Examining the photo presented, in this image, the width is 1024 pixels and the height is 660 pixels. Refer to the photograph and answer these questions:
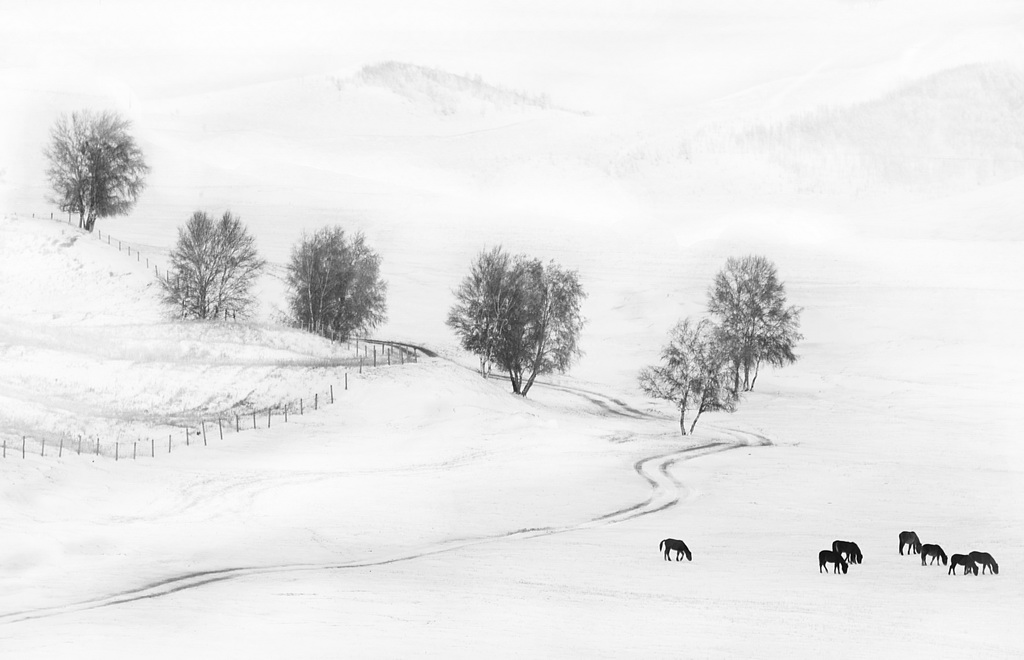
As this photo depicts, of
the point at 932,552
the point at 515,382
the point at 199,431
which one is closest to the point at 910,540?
the point at 932,552

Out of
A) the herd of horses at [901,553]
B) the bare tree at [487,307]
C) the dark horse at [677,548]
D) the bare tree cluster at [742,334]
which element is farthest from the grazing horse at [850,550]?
the bare tree at [487,307]

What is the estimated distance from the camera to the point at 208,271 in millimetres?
90125

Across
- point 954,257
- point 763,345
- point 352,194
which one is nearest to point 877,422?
point 763,345

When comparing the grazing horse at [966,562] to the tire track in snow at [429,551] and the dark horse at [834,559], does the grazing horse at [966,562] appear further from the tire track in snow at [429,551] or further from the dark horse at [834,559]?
the tire track in snow at [429,551]

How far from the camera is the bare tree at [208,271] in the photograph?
88.1m

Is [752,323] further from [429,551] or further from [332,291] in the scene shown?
[429,551]

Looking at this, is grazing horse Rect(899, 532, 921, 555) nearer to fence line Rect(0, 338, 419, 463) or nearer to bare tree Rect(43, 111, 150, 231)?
fence line Rect(0, 338, 419, 463)

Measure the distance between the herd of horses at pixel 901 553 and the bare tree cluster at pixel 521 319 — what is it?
4584 cm

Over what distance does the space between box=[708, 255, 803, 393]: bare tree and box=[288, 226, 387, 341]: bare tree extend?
31.8 meters

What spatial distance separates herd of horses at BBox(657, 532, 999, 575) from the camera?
1353 inches

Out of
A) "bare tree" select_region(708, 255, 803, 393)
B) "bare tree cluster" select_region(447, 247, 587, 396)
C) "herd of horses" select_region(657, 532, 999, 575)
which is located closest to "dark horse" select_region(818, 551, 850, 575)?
"herd of horses" select_region(657, 532, 999, 575)

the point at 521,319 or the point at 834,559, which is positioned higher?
the point at 521,319

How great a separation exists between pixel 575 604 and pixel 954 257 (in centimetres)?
13400

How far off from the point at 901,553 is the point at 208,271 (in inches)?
2605
